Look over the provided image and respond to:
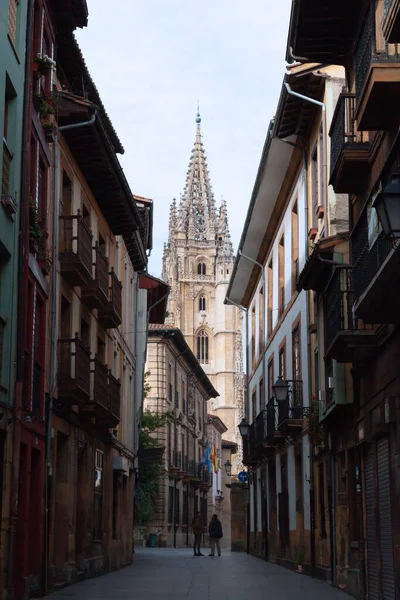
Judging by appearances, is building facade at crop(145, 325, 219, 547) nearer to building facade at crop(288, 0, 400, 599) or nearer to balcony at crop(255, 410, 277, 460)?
balcony at crop(255, 410, 277, 460)

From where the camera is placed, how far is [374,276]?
11.8m

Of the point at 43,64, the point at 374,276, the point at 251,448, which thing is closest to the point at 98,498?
the point at 251,448

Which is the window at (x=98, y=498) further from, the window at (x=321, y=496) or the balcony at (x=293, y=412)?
the window at (x=321, y=496)

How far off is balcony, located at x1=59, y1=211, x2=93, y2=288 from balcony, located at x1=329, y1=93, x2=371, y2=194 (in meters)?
6.04

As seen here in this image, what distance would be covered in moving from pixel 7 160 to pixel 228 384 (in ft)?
414

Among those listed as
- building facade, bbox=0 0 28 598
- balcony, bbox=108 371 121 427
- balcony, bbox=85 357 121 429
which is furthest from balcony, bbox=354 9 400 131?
balcony, bbox=108 371 121 427

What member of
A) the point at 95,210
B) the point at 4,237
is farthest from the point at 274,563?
the point at 4,237

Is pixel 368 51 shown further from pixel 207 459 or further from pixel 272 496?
pixel 207 459

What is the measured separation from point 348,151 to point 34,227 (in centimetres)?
535

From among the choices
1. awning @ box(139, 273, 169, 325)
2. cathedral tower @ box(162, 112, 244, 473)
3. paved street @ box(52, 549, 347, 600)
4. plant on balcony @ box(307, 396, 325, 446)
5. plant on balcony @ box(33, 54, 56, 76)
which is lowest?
paved street @ box(52, 549, 347, 600)

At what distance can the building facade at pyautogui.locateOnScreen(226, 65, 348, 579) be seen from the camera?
2183 centimetres

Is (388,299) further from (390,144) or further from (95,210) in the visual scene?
(95,210)

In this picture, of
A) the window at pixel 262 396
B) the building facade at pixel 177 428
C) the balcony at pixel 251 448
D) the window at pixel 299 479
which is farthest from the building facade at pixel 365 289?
the building facade at pixel 177 428

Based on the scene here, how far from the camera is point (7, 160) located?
50.7 ft
